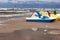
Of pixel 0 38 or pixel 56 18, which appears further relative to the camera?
pixel 56 18

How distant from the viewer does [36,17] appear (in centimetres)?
3469

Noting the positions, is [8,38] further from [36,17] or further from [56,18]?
[56,18]

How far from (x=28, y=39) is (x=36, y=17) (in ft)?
56.4

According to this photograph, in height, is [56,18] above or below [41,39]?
below

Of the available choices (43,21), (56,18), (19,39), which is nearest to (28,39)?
(19,39)

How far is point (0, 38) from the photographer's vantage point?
18.0 metres

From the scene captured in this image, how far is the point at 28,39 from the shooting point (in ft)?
57.8

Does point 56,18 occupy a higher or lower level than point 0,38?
lower

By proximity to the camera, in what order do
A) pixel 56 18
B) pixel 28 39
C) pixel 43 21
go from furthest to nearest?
pixel 56 18 → pixel 43 21 → pixel 28 39

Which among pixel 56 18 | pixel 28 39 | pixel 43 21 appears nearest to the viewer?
pixel 28 39

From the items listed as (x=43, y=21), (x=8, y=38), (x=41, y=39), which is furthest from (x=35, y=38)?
(x=43, y=21)

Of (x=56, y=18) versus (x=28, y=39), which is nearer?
(x=28, y=39)

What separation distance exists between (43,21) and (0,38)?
619 inches

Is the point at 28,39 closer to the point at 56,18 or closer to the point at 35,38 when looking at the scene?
the point at 35,38
